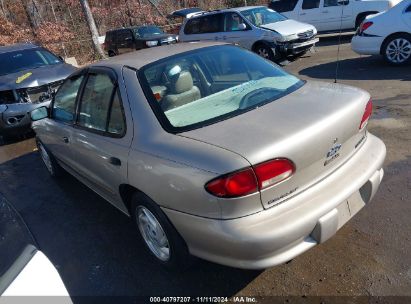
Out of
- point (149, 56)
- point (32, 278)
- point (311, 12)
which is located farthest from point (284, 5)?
point (32, 278)

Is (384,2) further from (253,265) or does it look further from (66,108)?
(253,265)

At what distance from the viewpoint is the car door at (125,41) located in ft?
50.9

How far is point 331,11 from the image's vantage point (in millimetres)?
13609

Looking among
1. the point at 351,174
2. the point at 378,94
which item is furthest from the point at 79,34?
the point at 351,174

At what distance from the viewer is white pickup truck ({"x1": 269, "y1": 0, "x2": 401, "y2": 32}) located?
12914 mm

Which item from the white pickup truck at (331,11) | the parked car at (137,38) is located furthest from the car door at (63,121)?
the white pickup truck at (331,11)

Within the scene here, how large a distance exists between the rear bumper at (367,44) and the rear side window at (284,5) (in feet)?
21.3

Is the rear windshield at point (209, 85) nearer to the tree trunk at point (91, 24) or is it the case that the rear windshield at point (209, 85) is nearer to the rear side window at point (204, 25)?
the rear side window at point (204, 25)

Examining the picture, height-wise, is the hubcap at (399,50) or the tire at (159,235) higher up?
the tire at (159,235)

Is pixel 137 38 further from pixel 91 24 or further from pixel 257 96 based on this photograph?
pixel 257 96

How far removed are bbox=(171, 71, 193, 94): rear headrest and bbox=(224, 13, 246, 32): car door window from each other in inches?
332

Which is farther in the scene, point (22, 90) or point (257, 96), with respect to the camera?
point (22, 90)

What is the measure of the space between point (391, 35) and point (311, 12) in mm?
6308

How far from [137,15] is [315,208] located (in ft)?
79.0
